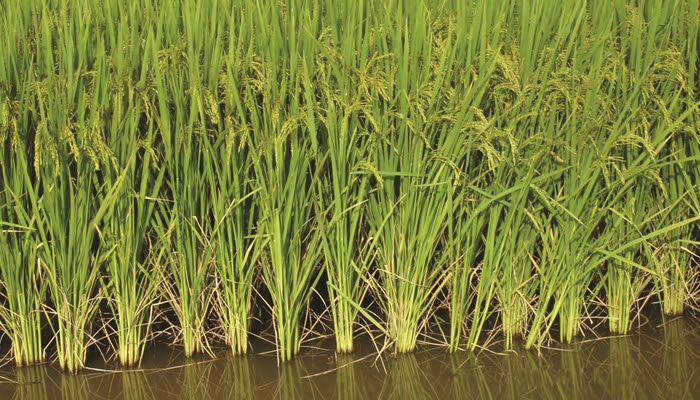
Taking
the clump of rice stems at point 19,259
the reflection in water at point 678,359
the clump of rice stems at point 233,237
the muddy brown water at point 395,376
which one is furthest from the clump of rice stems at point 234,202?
the reflection in water at point 678,359

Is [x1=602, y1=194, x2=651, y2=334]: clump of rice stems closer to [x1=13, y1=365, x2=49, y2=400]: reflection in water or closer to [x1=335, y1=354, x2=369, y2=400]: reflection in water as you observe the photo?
[x1=335, y1=354, x2=369, y2=400]: reflection in water

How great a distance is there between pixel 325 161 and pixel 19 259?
109 cm

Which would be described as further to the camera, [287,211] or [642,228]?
[642,228]

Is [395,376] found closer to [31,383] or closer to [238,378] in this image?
[238,378]

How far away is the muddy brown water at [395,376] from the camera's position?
110 inches

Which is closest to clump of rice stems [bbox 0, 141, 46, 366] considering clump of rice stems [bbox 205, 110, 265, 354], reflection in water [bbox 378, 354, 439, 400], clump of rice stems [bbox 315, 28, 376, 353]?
clump of rice stems [bbox 205, 110, 265, 354]

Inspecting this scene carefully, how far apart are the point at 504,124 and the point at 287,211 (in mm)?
844

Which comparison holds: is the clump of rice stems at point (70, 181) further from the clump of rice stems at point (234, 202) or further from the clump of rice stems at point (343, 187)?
the clump of rice stems at point (343, 187)

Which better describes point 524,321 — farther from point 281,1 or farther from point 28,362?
point 28,362

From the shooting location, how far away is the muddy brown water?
2.80 metres

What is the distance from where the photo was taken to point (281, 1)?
3.26 metres

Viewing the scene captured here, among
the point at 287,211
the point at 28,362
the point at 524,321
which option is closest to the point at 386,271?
the point at 287,211

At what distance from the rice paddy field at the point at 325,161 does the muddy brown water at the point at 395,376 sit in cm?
7

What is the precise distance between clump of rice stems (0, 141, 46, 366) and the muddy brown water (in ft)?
0.35
